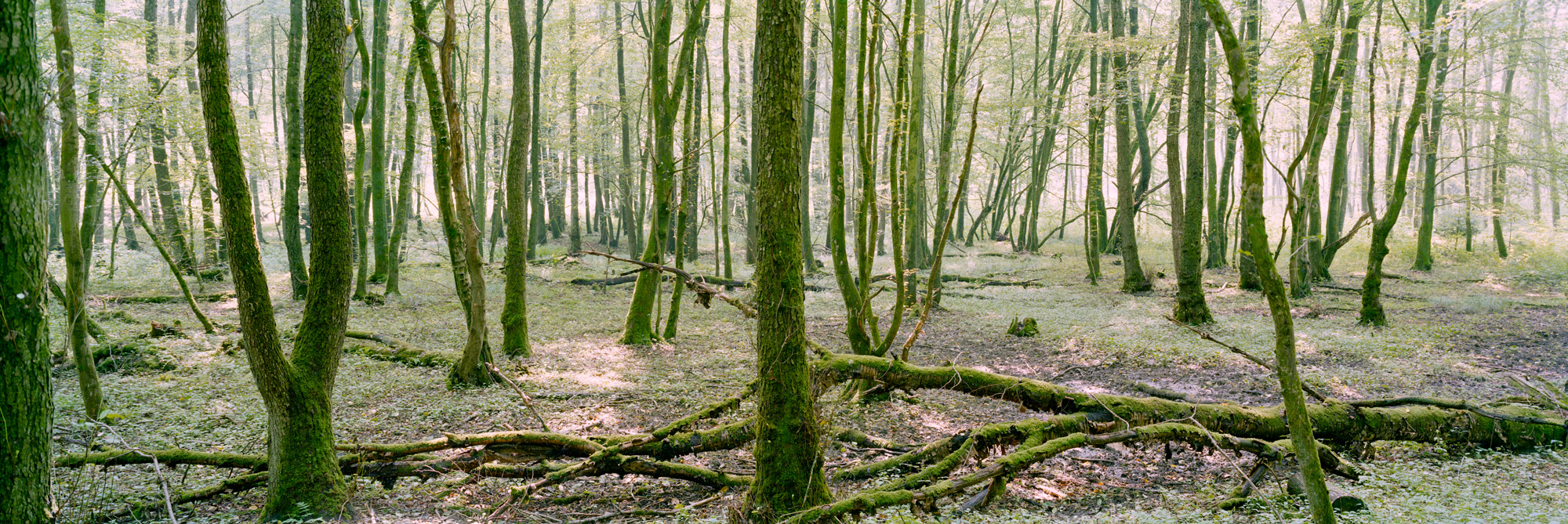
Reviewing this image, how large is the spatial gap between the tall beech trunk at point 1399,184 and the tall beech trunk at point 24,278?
1072 centimetres

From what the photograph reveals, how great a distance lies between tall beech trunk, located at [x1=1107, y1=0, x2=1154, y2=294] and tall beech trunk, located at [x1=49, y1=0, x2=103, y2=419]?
14.2 meters

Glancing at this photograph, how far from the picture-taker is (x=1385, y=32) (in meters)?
20.0

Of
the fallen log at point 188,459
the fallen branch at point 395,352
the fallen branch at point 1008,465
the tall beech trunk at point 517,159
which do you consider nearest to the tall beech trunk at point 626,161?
the fallen branch at point 395,352

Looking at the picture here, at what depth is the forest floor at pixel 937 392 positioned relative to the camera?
383cm

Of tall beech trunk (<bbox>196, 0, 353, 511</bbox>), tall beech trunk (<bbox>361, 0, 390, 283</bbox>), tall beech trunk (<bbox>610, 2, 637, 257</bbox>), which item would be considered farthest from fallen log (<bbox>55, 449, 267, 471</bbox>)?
tall beech trunk (<bbox>610, 2, 637, 257</bbox>)

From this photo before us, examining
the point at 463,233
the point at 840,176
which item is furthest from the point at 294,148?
the point at 840,176

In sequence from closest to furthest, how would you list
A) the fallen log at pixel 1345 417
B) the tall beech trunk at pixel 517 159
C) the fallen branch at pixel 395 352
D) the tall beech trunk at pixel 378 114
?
the fallen log at pixel 1345 417, the tall beech trunk at pixel 517 159, the fallen branch at pixel 395 352, the tall beech trunk at pixel 378 114

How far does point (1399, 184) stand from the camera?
27.6 feet

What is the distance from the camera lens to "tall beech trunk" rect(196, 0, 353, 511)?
3248 millimetres

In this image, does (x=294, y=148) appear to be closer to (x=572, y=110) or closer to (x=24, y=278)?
(x=24, y=278)

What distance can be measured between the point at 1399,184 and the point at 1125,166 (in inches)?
208

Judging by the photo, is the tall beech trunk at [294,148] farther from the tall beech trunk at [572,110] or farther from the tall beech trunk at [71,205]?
the tall beech trunk at [71,205]

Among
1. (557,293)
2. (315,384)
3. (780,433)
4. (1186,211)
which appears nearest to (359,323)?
(557,293)

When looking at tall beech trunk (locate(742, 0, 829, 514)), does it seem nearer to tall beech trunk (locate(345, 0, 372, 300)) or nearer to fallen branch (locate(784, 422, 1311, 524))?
fallen branch (locate(784, 422, 1311, 524))
